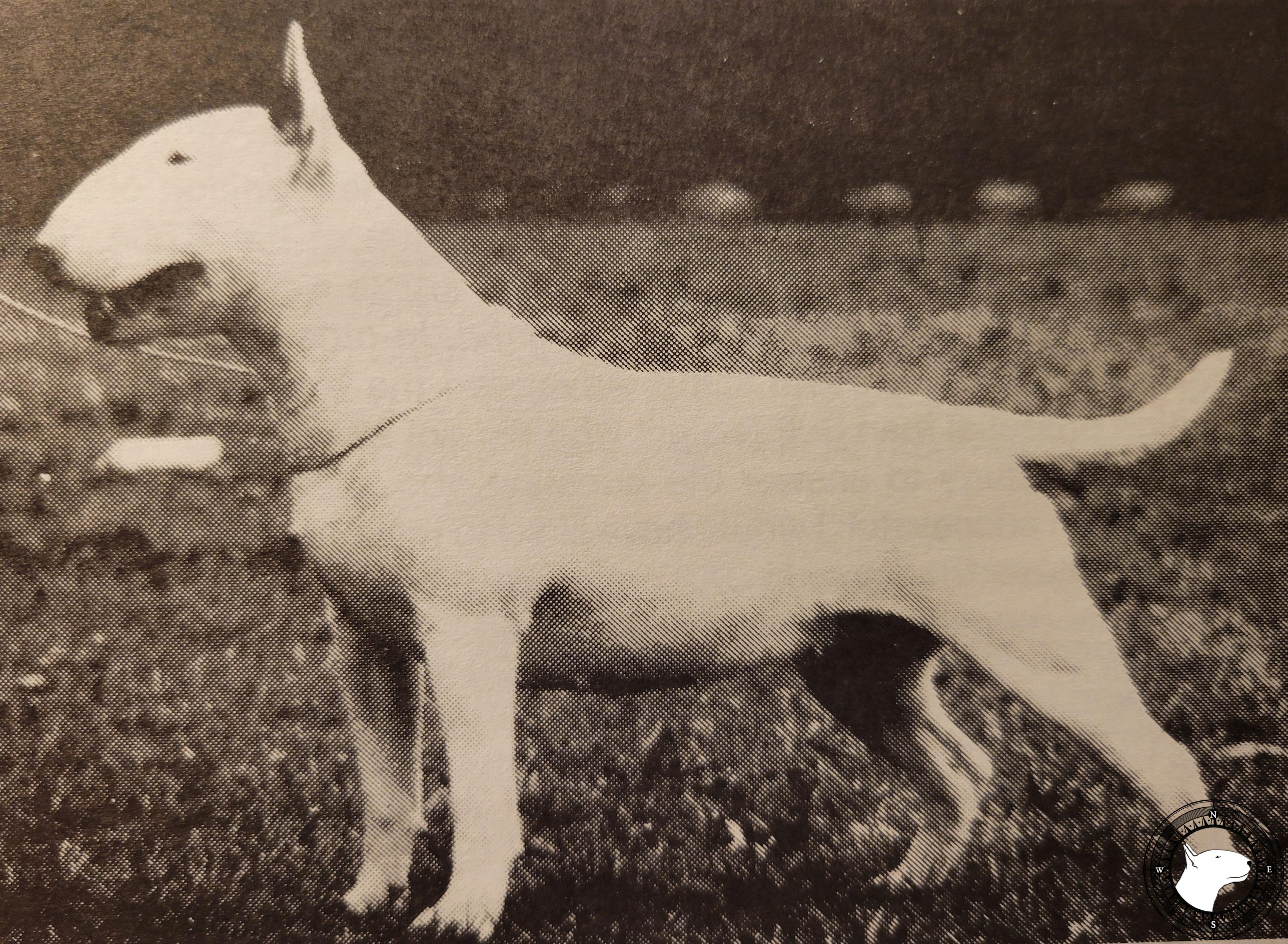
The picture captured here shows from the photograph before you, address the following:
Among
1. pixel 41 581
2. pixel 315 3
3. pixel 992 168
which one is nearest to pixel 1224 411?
pixel 992 168

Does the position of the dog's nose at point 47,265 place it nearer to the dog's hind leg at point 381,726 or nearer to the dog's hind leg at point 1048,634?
the dog's hind leg at point 381,726

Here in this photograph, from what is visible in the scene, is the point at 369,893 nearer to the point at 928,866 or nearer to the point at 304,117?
the point at 928,866

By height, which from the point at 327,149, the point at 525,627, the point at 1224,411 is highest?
the point at 1224,411

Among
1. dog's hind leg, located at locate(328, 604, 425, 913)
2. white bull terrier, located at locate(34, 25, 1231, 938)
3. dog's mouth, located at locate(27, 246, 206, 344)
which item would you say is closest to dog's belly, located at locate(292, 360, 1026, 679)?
white bull terrier, located at locate(34, 25, 1231, 938)

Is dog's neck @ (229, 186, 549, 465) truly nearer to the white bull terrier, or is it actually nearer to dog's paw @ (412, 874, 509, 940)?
the white bull terrier

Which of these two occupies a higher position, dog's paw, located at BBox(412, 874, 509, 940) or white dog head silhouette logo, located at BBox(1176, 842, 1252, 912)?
white dog head silhouette logo, located at BBox(1176, 842, 1252, 912)

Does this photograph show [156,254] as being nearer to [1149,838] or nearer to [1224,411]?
[1224,411]
